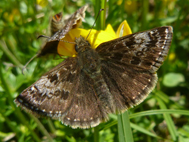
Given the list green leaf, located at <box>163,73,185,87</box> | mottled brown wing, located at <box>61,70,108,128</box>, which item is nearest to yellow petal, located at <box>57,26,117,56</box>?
mottled brown wing, located at <box>61,70,108,128</box>

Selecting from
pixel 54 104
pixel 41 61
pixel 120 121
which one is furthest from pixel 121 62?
pixel 41 61

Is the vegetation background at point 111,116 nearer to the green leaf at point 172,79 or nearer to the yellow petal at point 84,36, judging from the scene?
the green leaf at point 172,79

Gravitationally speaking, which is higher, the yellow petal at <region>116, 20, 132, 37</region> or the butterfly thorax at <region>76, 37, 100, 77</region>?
the yellow petal at <region>116, 20, 132, 37</region>

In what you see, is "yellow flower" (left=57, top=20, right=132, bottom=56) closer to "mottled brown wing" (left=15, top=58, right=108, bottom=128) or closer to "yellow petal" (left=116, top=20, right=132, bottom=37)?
"yellow petal" (left=116, top=20, right=132, bottom=37)

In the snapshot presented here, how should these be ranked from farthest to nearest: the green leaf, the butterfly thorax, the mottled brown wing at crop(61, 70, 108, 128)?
the green leaf, the butterfly thorax, the mottled brown wing at crop(61, 70, 108, 128)

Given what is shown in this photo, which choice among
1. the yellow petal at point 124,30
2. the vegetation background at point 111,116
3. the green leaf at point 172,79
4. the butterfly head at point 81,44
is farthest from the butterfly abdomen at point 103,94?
the green leaf at point 172,79

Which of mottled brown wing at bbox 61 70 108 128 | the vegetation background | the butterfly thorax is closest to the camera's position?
mottled brown wing at bbox 61 70 108 128
